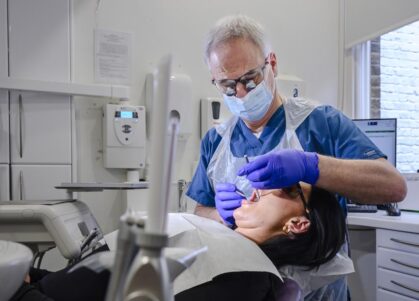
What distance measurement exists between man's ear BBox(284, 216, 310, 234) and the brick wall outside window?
2.06m

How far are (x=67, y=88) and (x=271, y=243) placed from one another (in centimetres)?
146

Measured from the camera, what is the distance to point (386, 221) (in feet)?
6.48

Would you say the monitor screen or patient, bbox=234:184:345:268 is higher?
the monitor screen

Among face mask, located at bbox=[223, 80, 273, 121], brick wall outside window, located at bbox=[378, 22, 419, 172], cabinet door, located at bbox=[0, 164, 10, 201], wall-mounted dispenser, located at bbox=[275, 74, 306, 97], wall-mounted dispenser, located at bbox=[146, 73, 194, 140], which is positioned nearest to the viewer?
face mask, located at bbox=[223, 80, 273, 121]

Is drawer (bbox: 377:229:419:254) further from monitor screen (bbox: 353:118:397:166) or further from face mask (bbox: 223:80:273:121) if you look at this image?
face mask (bbox: 223:80:273:121)

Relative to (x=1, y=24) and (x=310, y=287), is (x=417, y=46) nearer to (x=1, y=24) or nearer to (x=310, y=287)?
(x=310, y=287)

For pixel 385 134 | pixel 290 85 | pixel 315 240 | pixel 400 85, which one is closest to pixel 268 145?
pixel 315 240

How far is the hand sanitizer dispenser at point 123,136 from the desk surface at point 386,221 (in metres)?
1.28

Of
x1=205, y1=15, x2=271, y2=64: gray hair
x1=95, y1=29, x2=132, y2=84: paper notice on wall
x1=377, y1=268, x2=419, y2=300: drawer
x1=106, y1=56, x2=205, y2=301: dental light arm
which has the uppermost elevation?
x1=95, y1=29, x2=132, y2=84: paper notice on wall

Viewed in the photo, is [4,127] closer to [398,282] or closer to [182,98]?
[182,98]

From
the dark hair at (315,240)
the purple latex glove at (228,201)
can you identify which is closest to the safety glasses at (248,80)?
the purple latex glove at (228,201)

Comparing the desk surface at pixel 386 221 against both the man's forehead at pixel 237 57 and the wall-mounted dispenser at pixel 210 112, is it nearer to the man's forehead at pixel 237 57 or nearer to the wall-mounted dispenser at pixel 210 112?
the wall-mounted dispenser at pixel 210 112

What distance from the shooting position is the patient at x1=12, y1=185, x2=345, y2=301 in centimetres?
89

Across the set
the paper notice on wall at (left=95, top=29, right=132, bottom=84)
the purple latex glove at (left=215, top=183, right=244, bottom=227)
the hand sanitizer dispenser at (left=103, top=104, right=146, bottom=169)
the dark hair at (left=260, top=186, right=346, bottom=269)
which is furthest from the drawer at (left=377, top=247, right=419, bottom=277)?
the paper notice on wall at (left=95, top=29, right=132, bottom=84)
